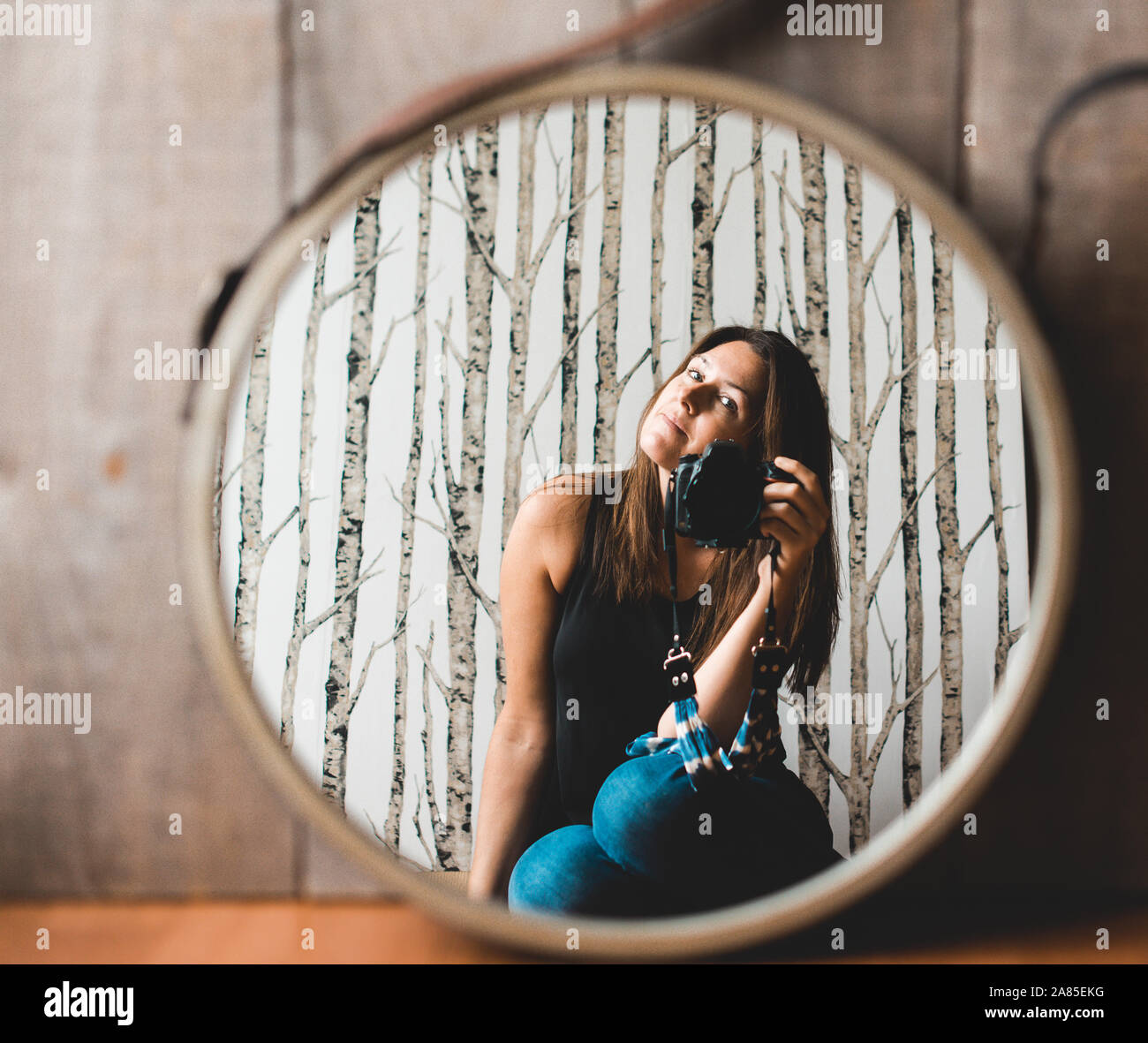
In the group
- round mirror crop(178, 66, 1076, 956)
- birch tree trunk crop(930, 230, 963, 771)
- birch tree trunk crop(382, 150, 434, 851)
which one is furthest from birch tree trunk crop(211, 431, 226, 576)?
birch tree trunk crop(930, 230, 963, 771)

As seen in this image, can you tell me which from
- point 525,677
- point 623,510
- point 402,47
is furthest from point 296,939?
point 402,47

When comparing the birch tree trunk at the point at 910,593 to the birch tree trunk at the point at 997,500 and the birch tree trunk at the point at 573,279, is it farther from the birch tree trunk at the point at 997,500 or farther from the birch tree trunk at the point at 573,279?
the birch tree trunk at the point at 573,279

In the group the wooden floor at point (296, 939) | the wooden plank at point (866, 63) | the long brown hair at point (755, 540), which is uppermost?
the wooden plank at point (866, 63)

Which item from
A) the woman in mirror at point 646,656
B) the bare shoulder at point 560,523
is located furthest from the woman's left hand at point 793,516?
the bare shoulder at point 560,523

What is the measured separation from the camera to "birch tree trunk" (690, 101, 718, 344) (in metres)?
0.50

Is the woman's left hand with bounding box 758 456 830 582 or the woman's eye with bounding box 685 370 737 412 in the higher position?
the woman's eye with bounding box 685 370 737 412

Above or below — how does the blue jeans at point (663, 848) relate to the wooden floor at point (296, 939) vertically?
above

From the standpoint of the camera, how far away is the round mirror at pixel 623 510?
0.50m

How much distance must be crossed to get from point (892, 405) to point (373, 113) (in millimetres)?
389

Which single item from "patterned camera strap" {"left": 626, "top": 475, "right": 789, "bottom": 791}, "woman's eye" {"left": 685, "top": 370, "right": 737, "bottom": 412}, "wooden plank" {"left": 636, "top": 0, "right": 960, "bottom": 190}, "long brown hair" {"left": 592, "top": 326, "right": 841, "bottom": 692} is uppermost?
"wooden plank" {"left": 636, "top": 0, "right": 960, "bottom": 190}

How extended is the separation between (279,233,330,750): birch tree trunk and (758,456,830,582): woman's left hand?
27 centimetres

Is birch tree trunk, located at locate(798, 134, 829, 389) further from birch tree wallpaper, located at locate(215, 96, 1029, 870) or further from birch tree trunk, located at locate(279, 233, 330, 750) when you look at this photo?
birch tree trunk, located at locate(279, 233, 330, 750)
